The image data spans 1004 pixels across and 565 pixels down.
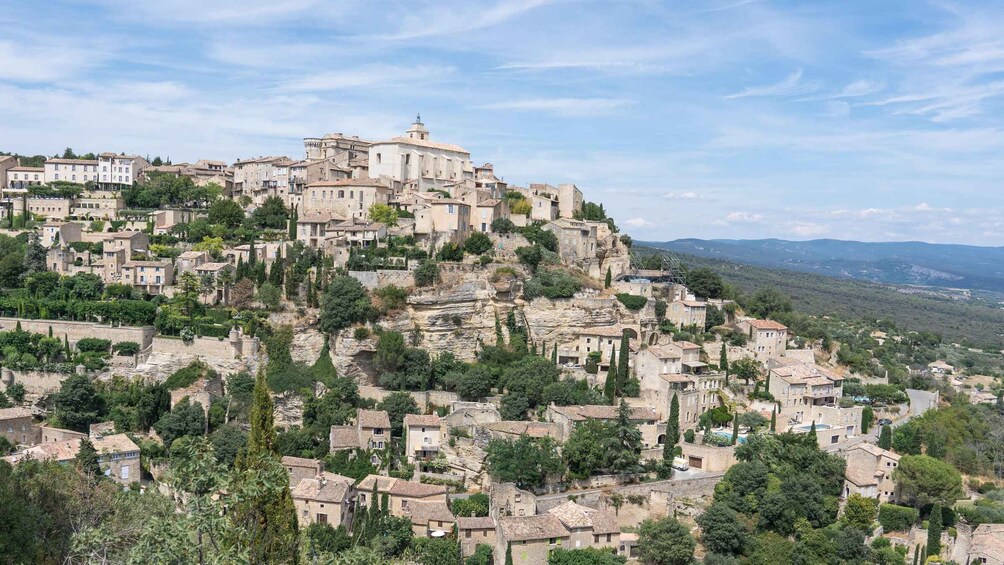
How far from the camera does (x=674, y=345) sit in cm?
4553

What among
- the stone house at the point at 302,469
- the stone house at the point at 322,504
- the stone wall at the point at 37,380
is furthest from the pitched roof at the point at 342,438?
the stone wall at the point at 37,380

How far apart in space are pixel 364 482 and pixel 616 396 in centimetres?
1425

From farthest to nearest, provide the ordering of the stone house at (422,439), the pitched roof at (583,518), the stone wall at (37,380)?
the stone wall at (37,380) < the stone house at (422,439) < the pitched roof at (583,518)

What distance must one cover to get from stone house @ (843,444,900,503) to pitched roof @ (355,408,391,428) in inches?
823

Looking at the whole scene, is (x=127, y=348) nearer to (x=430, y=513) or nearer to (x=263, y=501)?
(x=430, y=513)

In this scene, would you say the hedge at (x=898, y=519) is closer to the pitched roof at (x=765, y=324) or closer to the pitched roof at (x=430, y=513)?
the pitched roof at (x=765, y=324)

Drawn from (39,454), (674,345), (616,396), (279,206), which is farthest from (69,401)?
(674,345)

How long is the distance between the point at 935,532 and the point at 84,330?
138ft

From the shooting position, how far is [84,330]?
46344 millimetres

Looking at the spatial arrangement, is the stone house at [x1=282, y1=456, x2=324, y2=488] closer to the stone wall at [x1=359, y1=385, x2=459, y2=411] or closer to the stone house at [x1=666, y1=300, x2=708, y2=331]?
the stone wall at [x1=359, y1=385, x2=459, y2=411]

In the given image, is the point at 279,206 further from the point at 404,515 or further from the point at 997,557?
the point at 997,557

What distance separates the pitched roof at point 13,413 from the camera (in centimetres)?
3978

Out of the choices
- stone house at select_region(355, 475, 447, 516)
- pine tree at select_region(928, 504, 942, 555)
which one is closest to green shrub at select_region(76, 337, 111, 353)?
stone house at select_region(355, 475, 447, 516)

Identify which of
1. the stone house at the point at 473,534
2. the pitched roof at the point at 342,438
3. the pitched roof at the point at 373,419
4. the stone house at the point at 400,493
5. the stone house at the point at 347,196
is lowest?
the stone house at the point at 473,534
